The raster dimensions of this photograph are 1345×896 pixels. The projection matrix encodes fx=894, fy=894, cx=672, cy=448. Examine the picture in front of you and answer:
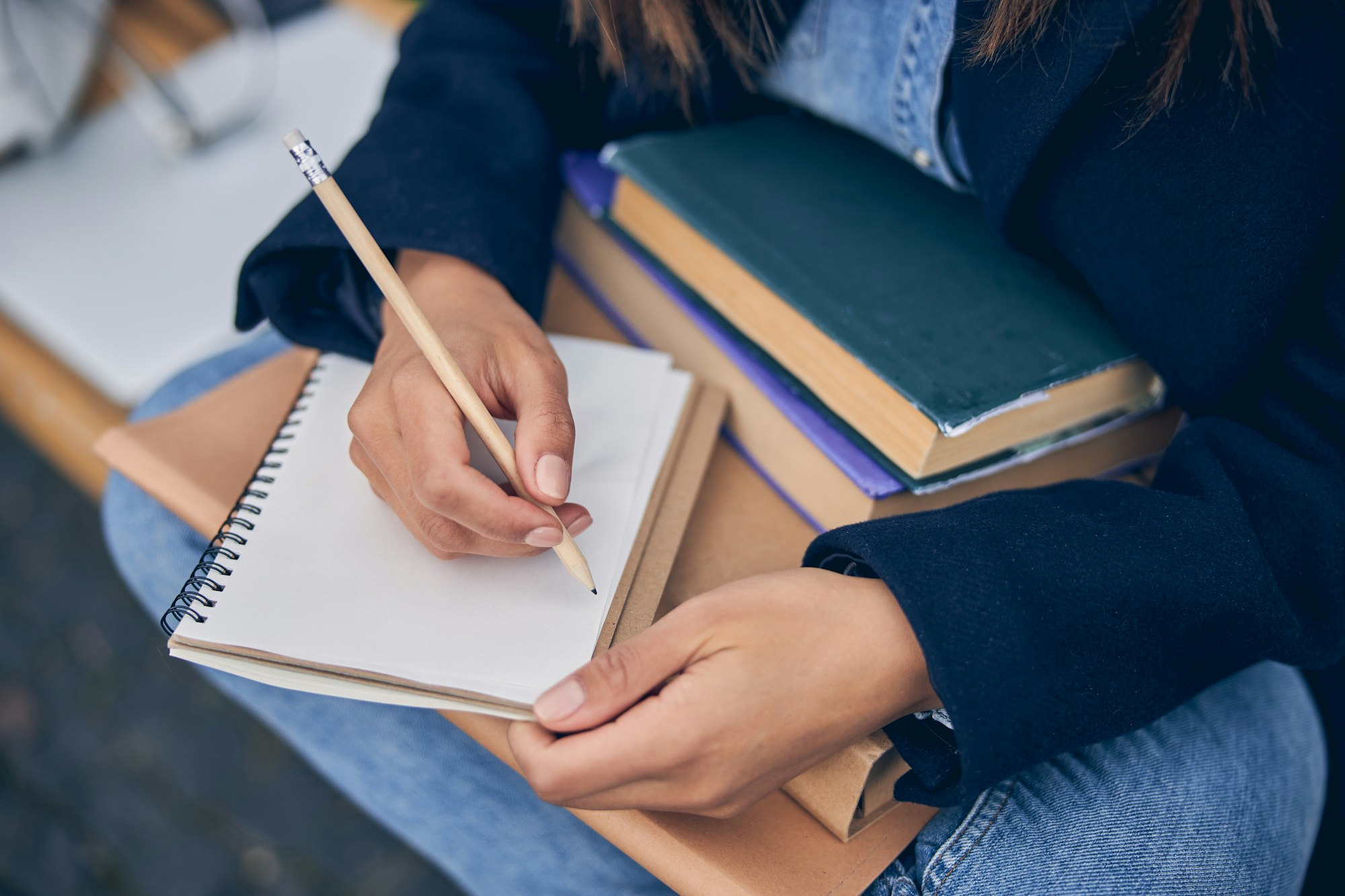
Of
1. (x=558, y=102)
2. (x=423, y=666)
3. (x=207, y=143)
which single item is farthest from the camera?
(x=207, y=143)

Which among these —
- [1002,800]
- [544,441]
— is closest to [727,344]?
[544,441]

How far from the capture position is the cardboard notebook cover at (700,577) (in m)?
0.45

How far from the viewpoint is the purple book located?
0.54 m

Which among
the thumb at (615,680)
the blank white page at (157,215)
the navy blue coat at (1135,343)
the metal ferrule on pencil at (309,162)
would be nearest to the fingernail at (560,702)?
the thumb at (615,680)

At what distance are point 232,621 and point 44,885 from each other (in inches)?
33.0

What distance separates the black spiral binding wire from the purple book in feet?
0.90

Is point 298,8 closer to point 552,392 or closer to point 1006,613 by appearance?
point 552,392

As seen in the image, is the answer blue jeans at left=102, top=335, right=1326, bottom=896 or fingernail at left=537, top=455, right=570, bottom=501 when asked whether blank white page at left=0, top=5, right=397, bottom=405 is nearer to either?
blue jeans at left=102, top=335, right=1326, bottom=896

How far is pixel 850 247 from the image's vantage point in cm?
62

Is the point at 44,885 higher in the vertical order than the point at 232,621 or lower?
lower

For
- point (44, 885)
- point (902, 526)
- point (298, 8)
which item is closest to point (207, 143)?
point (298, 8)

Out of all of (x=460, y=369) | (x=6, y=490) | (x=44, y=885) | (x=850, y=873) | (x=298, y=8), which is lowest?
(x=44, y=885)

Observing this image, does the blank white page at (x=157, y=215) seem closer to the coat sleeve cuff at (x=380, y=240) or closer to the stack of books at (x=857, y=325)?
the coat sleeve cuff at (x=380, y=240)

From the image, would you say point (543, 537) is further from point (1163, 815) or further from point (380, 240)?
point (1163, 815)
